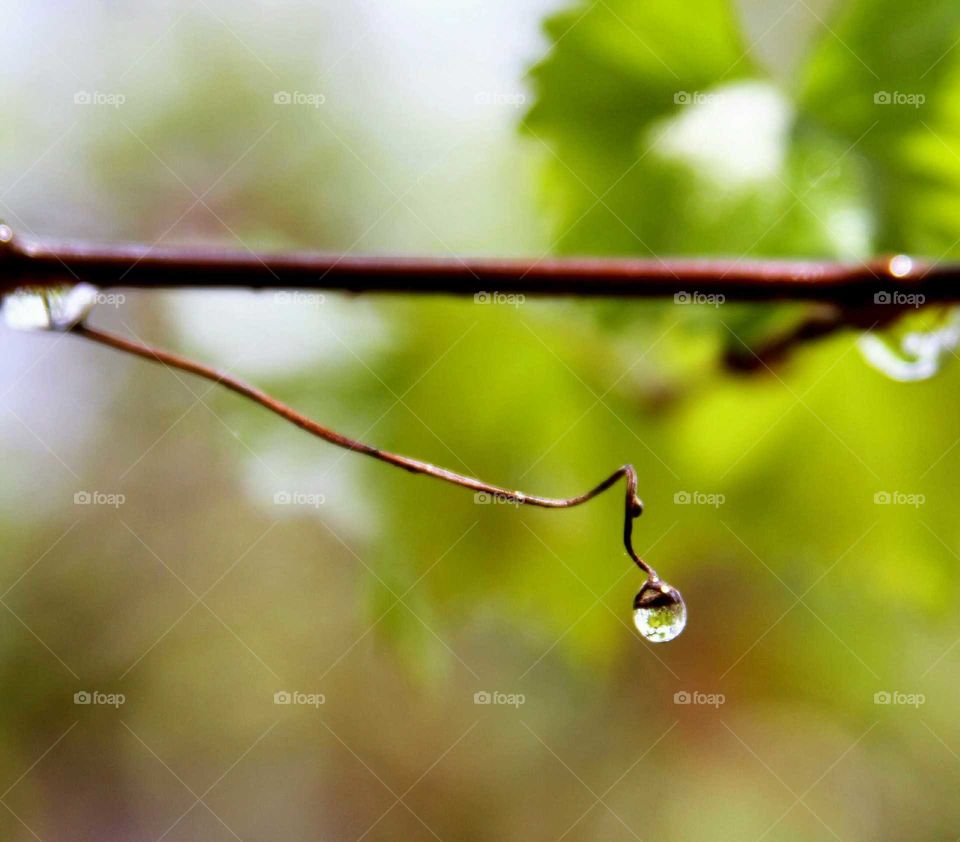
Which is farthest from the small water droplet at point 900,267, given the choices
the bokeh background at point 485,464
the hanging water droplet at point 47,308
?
the hanging water droplet at point 47,308

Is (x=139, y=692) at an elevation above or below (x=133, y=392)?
below

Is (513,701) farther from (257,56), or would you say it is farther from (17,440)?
(257,56)

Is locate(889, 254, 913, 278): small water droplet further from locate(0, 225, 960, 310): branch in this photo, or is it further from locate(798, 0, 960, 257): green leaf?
locate(798, 0, 960, 257): green leaf

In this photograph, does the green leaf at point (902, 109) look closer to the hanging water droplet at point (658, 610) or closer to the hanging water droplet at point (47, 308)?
the hanging water droplet at point (658, 610)

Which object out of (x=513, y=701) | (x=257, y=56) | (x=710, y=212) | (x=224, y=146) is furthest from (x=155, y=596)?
(x=710, y=212)

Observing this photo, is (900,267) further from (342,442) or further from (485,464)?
(485,464)

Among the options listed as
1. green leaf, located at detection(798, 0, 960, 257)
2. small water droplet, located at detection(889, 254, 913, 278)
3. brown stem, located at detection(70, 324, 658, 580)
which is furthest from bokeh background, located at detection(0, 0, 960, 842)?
brown stem, located at detection(70, 324, 658, 580)
